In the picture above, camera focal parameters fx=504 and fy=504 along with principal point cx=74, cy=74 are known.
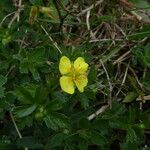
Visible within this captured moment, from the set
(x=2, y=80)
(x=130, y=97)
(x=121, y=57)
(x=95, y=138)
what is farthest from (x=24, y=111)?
(x=121, y=57)

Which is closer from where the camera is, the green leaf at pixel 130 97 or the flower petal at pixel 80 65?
the flower petal at pixel 80 65

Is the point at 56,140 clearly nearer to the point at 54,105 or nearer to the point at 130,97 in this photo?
the point at 54,105

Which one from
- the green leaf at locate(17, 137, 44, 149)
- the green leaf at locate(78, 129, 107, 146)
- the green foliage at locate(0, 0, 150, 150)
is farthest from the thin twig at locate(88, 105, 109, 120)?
the green leaf at locate(17, 137, 44, 149)

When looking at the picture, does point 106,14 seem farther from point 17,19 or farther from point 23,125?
point 23,125

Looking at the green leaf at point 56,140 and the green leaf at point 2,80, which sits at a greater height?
the green leaf at point 2,80

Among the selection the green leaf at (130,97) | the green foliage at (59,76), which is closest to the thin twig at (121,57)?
the green foliage at (59,76)

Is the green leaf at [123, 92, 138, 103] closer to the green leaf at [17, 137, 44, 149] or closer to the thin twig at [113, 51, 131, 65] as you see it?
the thin twig at [113, 51, 131, 65]

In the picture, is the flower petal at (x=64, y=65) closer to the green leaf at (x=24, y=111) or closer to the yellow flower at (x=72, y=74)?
the yellow flower at (x=72, y=74)
